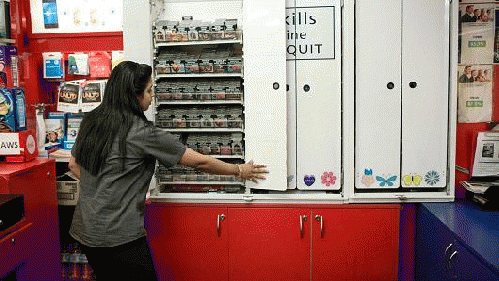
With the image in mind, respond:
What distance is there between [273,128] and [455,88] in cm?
118

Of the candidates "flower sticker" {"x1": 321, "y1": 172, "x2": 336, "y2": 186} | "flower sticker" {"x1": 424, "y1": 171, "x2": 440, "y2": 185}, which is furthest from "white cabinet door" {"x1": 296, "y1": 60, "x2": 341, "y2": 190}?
"flower sticker" {"x1": 424, "y1": 171, "x2": 440, "y2": 185}

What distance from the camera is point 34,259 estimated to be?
2.64 metres

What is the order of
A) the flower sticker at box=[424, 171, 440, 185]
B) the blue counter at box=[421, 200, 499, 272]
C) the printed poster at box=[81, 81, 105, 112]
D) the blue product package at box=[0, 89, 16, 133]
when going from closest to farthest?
the blue counter at box=[421, 200, 499, 272] < the blue product package at box=[0, 89, 16, 133] < the flower sticker at box=[424, 171, 440, 185] < the printed poster at box=[81, 81, 105, 112]

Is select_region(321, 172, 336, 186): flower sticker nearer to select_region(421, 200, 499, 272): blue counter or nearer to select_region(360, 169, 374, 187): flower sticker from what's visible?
select_region(360, 169, 374, 187): flower sticker

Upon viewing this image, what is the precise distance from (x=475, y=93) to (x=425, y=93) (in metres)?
0.46

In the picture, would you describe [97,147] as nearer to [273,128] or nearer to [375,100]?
[273,128]

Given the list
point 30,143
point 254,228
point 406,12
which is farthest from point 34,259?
point 406,12

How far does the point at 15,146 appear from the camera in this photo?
2.74 metres

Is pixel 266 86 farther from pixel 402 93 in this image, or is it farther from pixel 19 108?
pixel 19 108

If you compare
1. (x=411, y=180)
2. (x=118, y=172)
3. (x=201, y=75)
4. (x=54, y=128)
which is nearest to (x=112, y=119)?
(x=118, y=172)

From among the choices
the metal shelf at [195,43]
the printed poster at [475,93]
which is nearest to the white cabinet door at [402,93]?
the printed poster at [475,93]

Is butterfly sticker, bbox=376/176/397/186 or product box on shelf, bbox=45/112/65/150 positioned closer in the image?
butterfly sticker, bbox=376/176/397/186

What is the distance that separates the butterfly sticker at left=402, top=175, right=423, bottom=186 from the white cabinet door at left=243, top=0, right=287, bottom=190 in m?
0.79

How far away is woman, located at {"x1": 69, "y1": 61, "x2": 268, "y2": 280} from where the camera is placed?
2.07m
